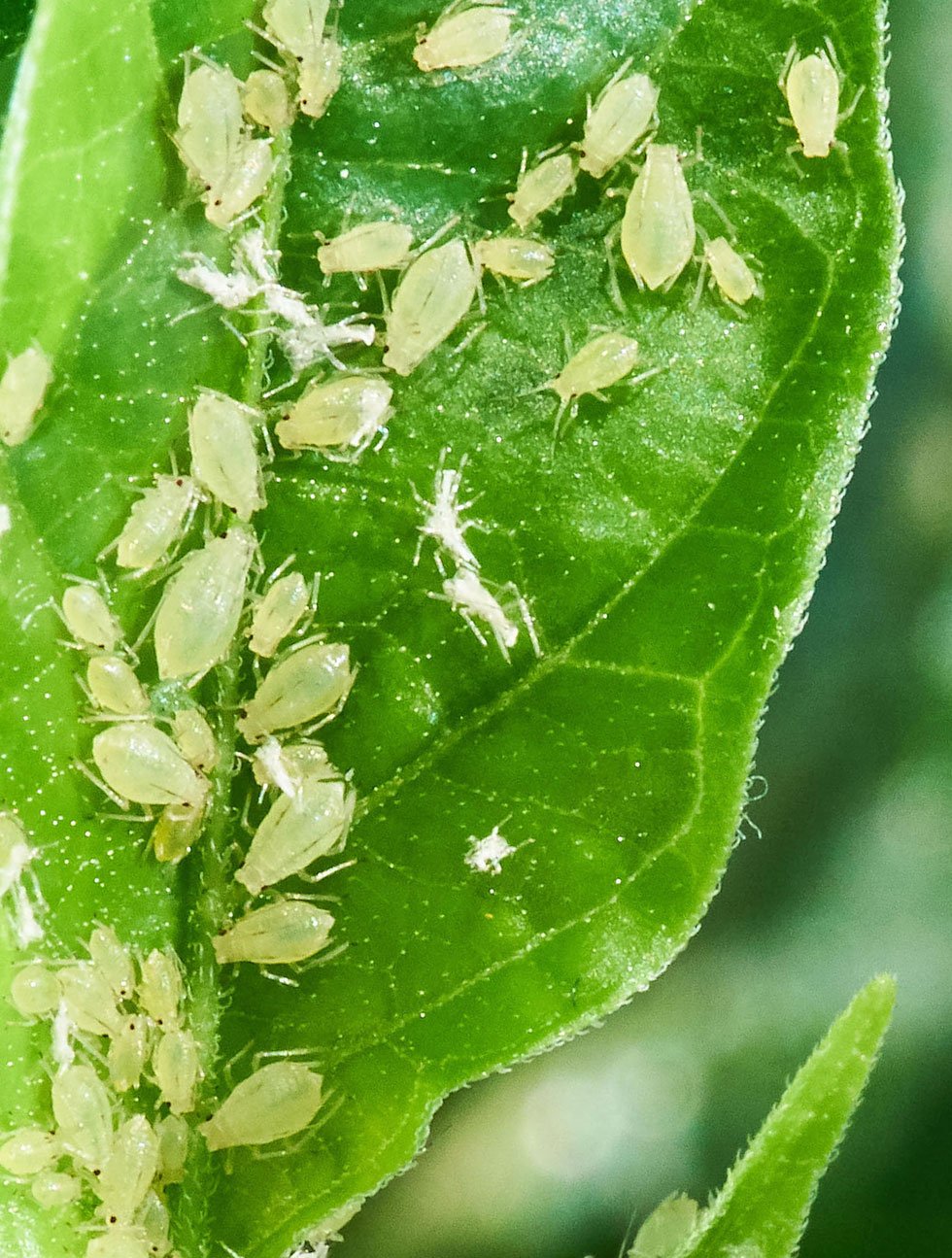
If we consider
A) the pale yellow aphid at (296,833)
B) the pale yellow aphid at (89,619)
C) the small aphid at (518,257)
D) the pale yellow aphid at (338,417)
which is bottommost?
the pale yellow aphid at (296,833)

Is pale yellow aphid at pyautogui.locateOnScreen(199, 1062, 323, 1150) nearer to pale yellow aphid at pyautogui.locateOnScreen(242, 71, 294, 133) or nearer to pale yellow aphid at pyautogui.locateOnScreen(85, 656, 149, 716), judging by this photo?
pale yellow aphid at pyautogui.locateOnScreen(85, 656, 149, 716)

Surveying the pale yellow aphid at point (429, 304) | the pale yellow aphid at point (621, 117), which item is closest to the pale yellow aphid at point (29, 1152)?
the pale yellow aphid at point (429, 304)

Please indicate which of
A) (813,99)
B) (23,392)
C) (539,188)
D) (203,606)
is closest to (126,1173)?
(203,606)

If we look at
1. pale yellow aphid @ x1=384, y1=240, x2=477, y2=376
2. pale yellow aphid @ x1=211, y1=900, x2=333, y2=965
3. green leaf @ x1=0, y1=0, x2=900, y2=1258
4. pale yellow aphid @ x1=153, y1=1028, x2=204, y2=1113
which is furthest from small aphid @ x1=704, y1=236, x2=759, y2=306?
pale yellow aphid @ x1=153, y1=1028, x2=204, y2=1113

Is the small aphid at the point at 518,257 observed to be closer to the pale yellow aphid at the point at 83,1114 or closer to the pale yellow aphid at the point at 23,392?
the pale yellow aphid at the point at 23,392

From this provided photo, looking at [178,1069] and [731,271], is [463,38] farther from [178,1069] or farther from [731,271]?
[178,1069]
